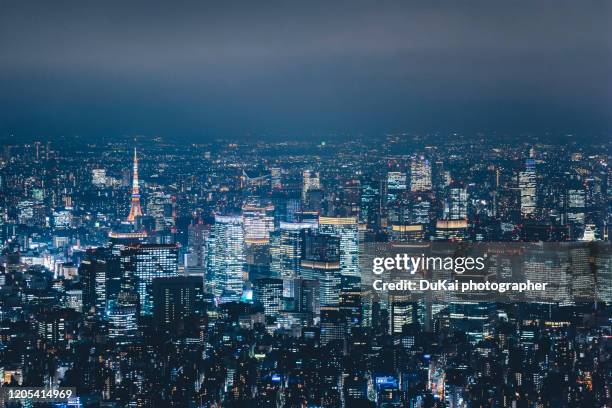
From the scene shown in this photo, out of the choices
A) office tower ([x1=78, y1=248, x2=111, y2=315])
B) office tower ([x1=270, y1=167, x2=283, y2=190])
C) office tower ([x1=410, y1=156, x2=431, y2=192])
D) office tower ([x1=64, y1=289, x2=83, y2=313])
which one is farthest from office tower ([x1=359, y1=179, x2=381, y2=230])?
office tower ([x1=64, y1=289, x2=83, y2=313])

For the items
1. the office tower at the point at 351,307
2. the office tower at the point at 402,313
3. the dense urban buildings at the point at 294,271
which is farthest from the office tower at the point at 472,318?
the office tower at the point at 351,307

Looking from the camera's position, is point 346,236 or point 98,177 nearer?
point 346,236

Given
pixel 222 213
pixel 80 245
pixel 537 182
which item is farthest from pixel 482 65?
pixel 80 245

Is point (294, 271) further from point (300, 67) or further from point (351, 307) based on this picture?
point (300, 67)

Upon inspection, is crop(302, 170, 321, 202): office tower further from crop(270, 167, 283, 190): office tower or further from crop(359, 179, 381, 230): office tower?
crop(359, 179, 381, 230): office tower

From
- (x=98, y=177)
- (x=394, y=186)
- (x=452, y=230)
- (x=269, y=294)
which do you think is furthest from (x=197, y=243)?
(x=452, y=230)

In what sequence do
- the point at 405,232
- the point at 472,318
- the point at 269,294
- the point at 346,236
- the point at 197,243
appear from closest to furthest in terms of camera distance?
the point at 472,318
the point at 405,232
the point at 346,236
the point at 269,294
the point at 197,243
